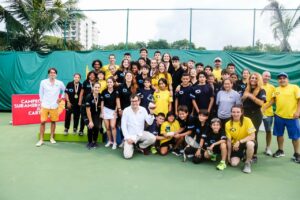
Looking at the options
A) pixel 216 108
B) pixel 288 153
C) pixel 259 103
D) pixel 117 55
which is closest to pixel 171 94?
pixel 216 108

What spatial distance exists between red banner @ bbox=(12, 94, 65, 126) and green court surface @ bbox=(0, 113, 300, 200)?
2.63 meters

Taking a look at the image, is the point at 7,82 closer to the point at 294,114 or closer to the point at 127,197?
the point at 127,197

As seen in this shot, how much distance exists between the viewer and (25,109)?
8227mm

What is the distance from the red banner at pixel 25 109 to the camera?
8041mm

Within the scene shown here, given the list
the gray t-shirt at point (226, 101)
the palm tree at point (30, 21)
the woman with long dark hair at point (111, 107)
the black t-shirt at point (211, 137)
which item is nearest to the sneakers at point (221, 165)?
the black t-shirt at point (211, 137)

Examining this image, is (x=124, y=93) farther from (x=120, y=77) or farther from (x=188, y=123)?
(x=188, y=123)

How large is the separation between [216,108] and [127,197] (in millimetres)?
2786

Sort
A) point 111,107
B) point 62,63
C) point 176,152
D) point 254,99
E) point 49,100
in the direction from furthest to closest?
point 62,63 → point 49,100 → point 111,107 → point 176,152 → point 254,99

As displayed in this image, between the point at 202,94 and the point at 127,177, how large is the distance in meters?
2.20

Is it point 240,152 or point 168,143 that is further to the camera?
point 168,143

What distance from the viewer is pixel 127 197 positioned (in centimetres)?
340

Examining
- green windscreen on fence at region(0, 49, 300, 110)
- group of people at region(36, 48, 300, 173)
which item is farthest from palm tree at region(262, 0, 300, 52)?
group of people at region(36, 48, 300, 173)

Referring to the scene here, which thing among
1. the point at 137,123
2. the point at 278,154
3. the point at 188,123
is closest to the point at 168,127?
the point at 188,123

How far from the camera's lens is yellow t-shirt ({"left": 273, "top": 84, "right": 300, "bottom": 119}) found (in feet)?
16.6
